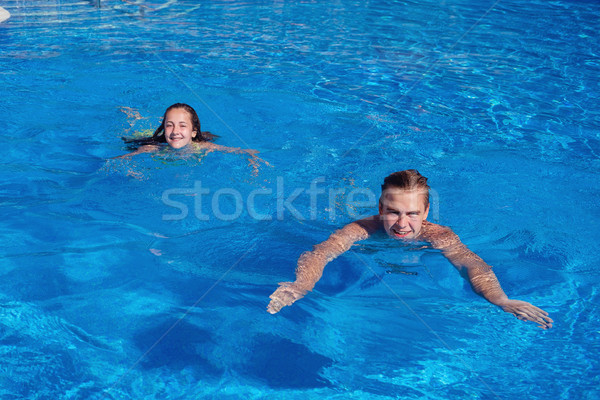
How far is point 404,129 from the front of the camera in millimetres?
6273

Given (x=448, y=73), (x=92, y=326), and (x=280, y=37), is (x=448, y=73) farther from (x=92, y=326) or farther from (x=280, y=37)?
(x=92, y=326)

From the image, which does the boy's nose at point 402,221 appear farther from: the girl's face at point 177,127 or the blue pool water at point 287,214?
the girl's face at point 177,127

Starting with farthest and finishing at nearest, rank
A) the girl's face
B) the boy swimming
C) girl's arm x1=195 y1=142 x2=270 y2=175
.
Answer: the girl's face < girl's arm x1=195 y1=142 x2=270 y2=175 < the boy swimming

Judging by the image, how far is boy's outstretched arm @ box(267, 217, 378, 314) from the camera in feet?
10.6

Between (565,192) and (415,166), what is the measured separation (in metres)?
1.25

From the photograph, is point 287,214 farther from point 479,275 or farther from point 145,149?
point 145,149

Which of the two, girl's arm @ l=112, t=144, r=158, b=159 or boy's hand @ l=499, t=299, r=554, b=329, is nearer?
boy's hand @ l=499, t=299, r=554, b=329

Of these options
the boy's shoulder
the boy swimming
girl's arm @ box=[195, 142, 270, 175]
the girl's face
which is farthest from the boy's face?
the girl's face

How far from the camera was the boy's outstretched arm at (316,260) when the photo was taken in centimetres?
322

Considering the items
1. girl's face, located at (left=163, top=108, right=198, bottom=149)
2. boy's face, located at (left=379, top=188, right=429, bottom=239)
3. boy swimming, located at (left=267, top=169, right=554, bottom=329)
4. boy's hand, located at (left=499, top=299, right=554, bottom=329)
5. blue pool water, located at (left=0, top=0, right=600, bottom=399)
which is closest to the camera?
boy's hand, located at (left=499, top=299, right=554, bottom=329)

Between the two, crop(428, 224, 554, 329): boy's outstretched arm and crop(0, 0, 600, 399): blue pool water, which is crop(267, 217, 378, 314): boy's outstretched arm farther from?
crop(428, 224, 554, 329): boy's outstretched arm

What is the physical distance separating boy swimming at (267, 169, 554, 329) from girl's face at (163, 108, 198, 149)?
6.90ft

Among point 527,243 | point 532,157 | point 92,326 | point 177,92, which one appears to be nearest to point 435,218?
point 527,243

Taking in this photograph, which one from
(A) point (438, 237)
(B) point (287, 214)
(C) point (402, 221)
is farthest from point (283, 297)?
(B) point (287, 214)
